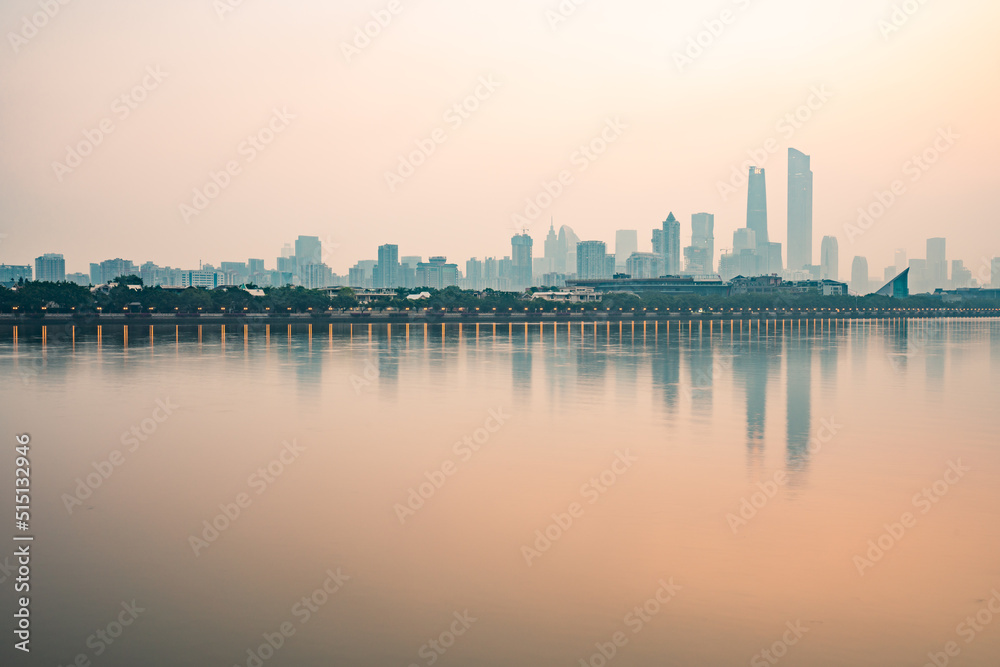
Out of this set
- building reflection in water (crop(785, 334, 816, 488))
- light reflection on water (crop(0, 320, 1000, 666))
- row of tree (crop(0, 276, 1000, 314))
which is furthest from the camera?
row of tree (crop(0, 276, 1000, 314))

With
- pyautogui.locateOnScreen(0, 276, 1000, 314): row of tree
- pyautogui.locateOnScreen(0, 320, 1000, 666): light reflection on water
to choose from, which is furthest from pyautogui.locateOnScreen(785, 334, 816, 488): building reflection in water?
pyautogui.locateOnScreen(0, 276, 1000, 314): row of tree

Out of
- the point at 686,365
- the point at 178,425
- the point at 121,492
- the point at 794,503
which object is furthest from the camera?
the point at 686,365

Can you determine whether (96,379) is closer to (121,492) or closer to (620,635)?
(121,492)

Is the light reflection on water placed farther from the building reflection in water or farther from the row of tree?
the row of tree

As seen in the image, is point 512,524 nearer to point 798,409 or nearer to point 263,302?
point 798,409

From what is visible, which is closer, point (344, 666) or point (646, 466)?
point (344, 666)

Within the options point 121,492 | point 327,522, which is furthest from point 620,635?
point 121,492
